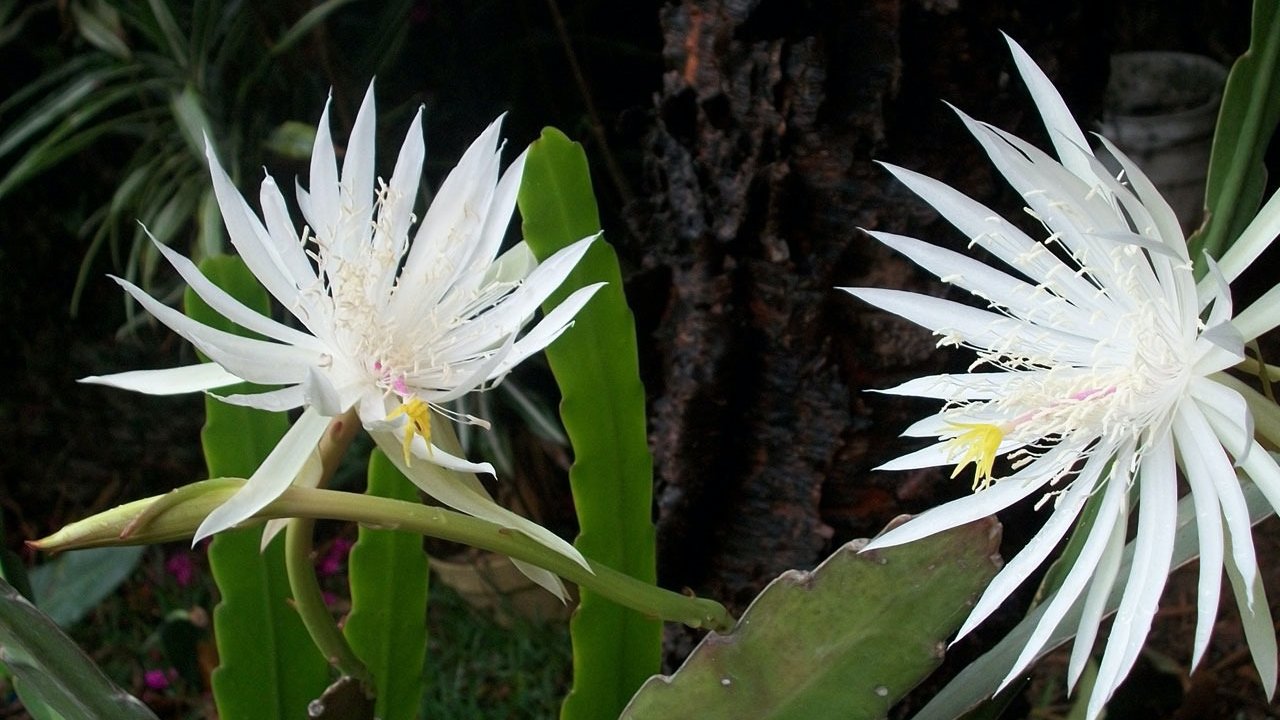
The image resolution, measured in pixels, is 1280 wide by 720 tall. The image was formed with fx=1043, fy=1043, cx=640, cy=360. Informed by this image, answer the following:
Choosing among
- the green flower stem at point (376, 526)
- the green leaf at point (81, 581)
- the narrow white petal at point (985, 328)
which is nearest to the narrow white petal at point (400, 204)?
the green flower stem at point (376, 526)

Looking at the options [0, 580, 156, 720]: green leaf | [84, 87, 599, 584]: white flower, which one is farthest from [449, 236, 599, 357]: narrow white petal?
[0, 580, 156, 720]: green leaf

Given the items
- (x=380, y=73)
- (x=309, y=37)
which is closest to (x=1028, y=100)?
(x=380, y=73)

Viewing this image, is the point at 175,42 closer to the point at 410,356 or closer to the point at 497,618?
the point at 497,618

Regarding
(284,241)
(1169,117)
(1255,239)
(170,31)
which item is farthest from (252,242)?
A: (1169,117)

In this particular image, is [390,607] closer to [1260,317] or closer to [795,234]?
[795,234]

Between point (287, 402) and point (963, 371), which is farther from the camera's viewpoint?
point (963, 371)

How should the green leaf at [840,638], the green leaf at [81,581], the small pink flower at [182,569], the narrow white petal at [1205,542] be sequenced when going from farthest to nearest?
the small pink flower at [182,569], the green leaf at [81,581], the green leaf at [840,638], the narrow white petal at [1205,542]

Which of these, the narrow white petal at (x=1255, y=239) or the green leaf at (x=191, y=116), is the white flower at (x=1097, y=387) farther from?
the green leaf at (x=191, y=116)

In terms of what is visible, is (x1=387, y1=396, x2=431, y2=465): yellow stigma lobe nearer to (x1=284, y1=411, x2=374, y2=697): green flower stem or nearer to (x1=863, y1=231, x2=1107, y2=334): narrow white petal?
(x1=284, y1=411, x2=374, y2=697): green flower stem
